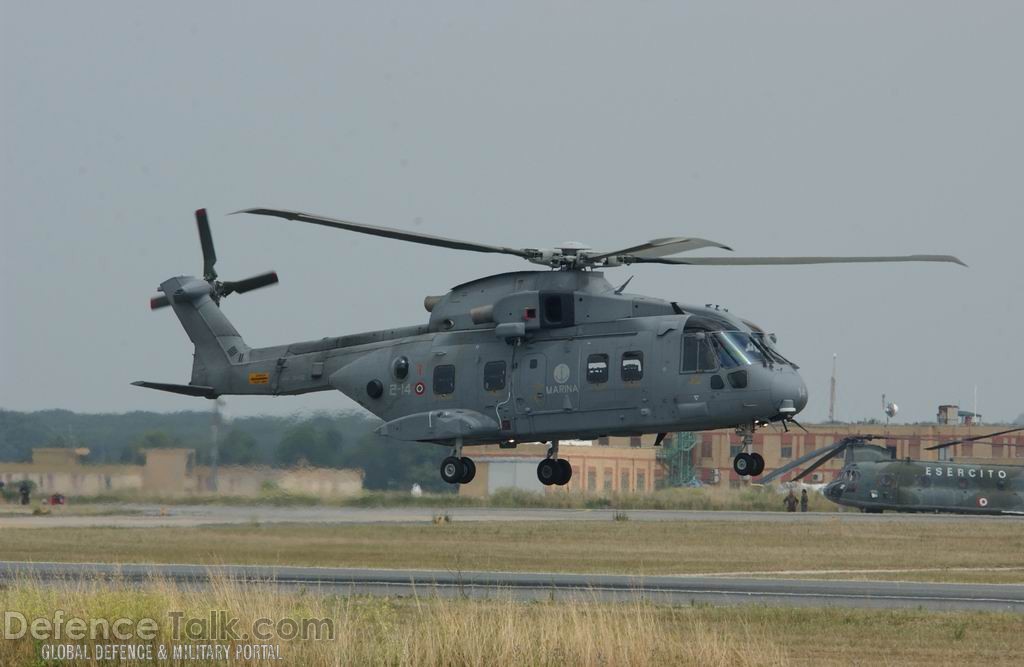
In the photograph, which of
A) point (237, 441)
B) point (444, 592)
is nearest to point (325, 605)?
point (444, 592)

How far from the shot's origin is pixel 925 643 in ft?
87.0

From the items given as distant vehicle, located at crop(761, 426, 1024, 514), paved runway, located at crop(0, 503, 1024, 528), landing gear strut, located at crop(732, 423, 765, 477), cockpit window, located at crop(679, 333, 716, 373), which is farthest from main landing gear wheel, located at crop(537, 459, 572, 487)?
distant vehicle, located at crop(761, 426, 1024, 514)

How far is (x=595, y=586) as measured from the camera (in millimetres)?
38062

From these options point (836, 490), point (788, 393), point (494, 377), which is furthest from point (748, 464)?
point (836, 490)

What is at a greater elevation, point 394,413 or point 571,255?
point 571,255

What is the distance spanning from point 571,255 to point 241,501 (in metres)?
27.5

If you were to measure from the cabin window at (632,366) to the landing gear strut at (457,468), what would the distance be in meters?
3.59

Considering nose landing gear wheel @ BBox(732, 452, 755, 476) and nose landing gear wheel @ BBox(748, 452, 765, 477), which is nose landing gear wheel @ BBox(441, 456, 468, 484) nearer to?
nose landing gear wheel @ BBox(732, 452, 755, 476)

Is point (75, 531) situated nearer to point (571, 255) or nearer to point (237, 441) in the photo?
point (237, 441)

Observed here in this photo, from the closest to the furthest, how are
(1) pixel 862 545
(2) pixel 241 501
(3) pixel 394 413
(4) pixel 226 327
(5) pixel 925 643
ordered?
(5) pixel 925 643 → (3) pixel 394 413 → (4) pixel 226 327 → (2) pixel 241 501 → (1) pixel 862 545

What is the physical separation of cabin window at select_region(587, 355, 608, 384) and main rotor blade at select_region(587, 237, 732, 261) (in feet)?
6.73

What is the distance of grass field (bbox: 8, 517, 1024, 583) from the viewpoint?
1911 inches

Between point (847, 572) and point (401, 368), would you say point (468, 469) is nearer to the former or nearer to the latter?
point (401, 368)

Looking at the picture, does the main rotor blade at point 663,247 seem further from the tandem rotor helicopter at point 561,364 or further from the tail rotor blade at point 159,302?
the tail rotor blade at point 159,302
